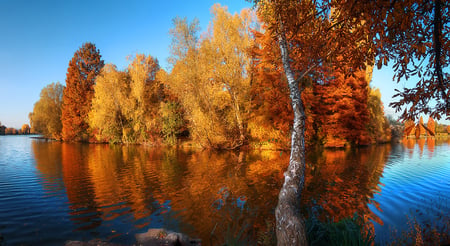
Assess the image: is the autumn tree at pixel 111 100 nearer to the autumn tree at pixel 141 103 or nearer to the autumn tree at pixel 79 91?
the autumn tree at pixel 141 103

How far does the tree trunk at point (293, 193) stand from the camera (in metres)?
3.90

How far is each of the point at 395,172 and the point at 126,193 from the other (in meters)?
14.2

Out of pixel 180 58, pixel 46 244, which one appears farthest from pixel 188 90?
pixel 46 244

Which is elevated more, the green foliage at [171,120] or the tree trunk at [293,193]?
the green foliage at [171,120]

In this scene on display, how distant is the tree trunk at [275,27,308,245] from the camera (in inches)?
153

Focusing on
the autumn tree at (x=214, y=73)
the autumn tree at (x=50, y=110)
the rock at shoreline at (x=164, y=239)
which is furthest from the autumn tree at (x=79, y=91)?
the rock at shoreline at (x=164, y=239)

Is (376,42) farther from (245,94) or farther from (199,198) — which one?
(245,94)

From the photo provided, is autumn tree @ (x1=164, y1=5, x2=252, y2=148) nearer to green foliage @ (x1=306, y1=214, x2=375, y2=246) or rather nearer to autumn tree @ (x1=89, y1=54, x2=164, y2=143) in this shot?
autumn tree @ (x1=89, y1=54, x2=164, y2=143)

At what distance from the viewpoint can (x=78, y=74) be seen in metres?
44.9

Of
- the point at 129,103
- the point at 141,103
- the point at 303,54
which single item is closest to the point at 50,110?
the point at 129,103

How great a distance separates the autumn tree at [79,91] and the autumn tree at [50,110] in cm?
610

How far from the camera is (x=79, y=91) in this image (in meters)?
44.4

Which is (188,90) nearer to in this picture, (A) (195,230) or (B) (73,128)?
(A) (195,230)

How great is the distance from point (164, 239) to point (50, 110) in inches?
2412
